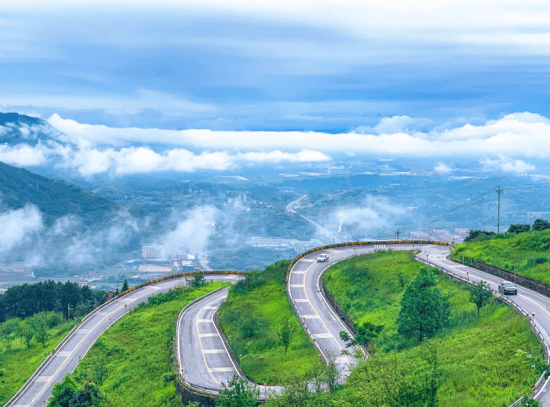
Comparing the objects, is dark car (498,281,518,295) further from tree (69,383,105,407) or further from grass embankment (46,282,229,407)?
tree (69,383,105,407)

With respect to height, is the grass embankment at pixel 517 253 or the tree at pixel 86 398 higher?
the grass embankment at pixel 517 253

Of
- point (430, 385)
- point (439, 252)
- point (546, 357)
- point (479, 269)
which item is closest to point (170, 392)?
point (430, 385)

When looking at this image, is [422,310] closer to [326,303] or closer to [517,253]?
[326,303]

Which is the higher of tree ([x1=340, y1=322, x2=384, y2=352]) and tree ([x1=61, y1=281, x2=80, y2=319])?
tree ([x1=340, y1=322, x2=384, y2=352])

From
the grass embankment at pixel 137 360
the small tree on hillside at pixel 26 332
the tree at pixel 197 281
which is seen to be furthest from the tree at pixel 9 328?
the tree at pixel 197 281

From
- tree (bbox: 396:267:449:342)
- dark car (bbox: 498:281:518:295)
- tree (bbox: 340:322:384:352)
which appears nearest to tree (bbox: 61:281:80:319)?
tree (bbox: 340:322:384:352)

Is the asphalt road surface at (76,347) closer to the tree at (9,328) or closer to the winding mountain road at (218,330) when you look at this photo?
the winding mountain road at (218,330)
